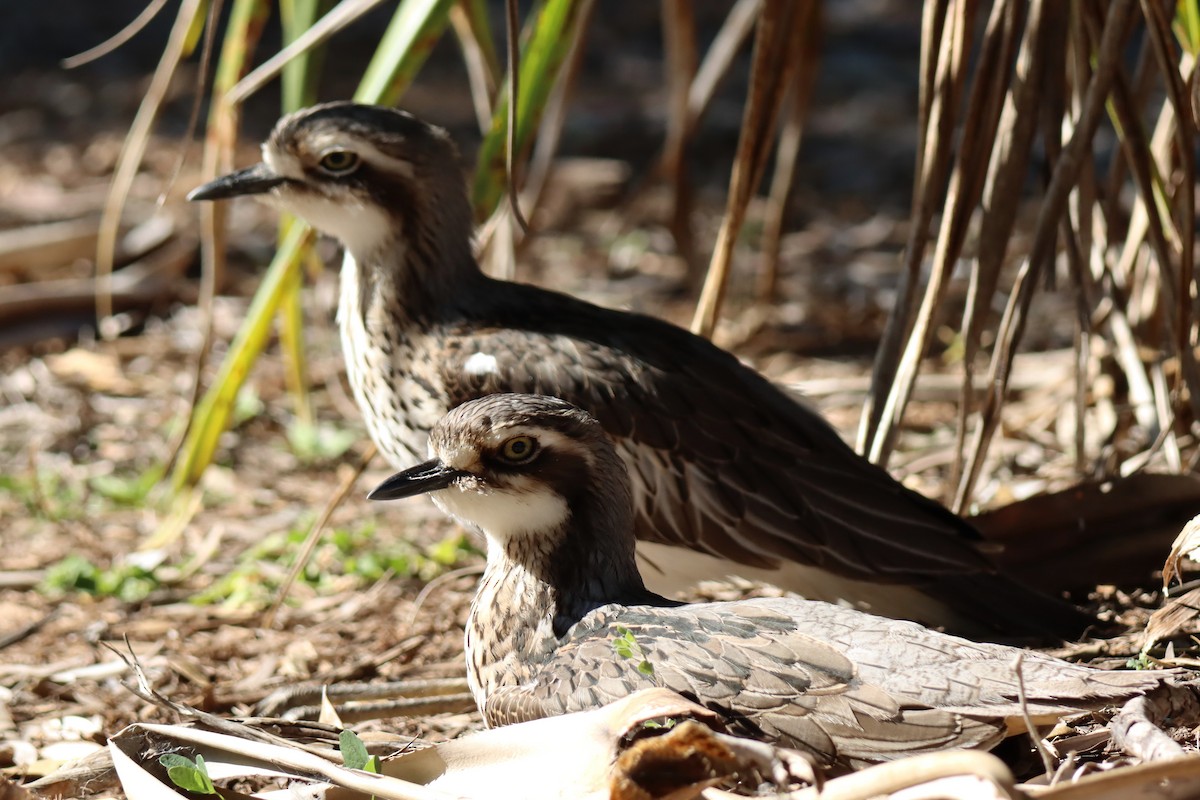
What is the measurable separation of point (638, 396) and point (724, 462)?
269 millimetres

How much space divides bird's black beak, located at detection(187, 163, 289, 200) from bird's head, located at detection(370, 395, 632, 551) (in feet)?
3.98

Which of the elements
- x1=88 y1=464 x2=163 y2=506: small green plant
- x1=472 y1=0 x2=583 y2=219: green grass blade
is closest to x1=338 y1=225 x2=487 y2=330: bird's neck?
x1=472 y1=0 x2=583 y2=219: green grass blade

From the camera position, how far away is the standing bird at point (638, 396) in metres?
3.58

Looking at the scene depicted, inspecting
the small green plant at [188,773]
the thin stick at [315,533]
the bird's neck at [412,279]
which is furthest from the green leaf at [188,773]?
the bird's neck at [412,279]

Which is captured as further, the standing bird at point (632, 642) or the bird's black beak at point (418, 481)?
the bird's black beak at point (418, 481)

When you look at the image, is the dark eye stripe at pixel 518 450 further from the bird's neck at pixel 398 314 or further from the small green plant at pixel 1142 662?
the small green plant at pixel 1142 662

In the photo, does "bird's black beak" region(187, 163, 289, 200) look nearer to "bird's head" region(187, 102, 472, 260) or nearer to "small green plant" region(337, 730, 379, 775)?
"bird's head" region(187, 102, 472, 260)

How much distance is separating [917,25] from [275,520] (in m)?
6.40

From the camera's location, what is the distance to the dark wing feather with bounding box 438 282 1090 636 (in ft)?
11.7

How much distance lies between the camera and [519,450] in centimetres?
300

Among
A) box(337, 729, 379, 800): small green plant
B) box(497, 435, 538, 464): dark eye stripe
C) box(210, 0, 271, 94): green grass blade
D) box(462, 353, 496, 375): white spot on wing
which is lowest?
box(337, 729, 379, 800): small green plant

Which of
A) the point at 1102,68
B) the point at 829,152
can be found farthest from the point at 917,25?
the point at 1102,68

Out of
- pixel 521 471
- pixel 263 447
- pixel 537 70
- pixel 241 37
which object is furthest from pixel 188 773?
pixel 263 447

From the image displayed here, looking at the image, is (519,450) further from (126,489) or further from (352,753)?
(126,489)
